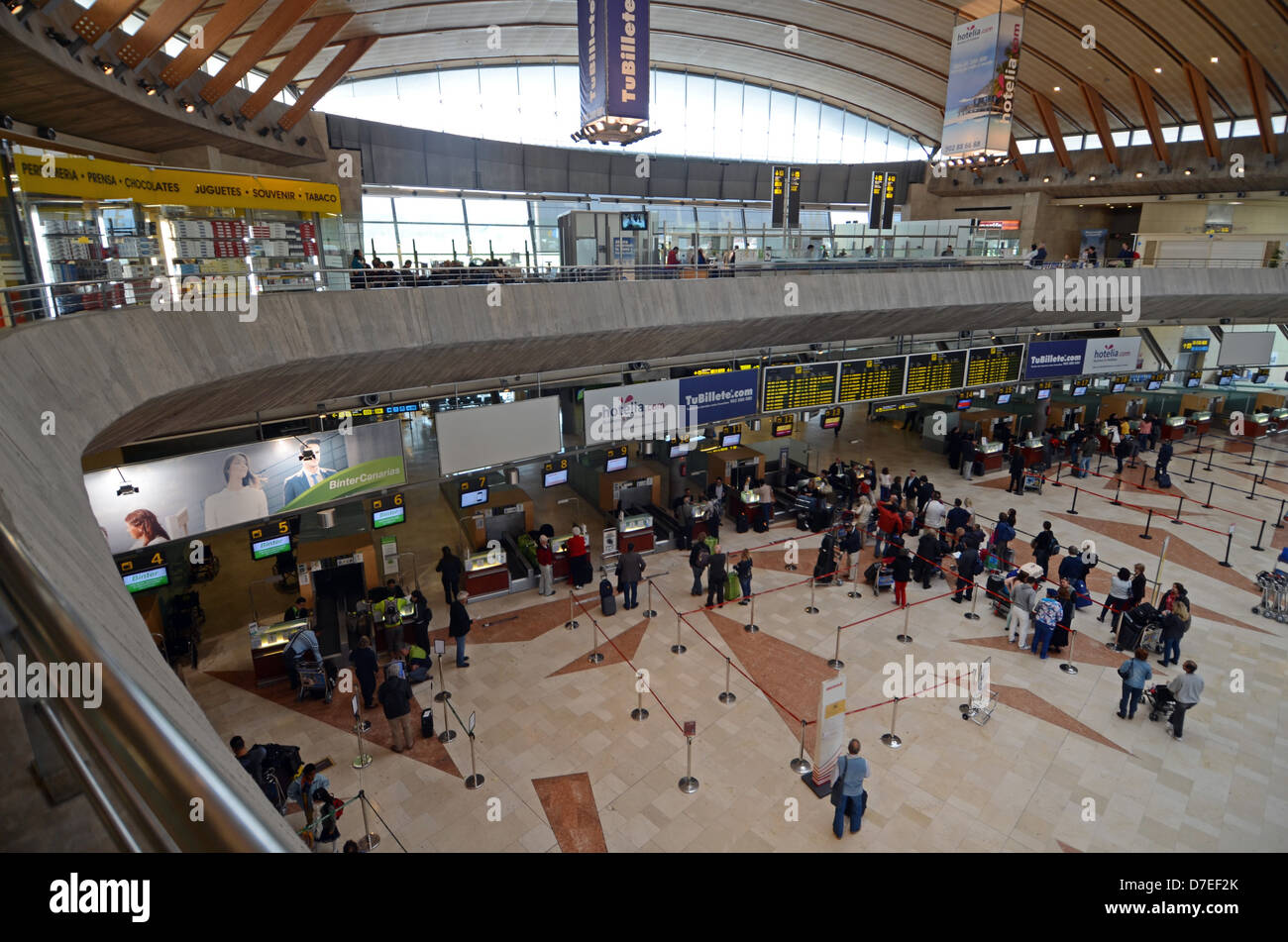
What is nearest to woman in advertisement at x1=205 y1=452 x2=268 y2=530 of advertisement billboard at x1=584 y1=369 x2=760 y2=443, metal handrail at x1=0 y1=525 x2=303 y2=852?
advertisement billboard at x1=584 y1=369 x2=760 y2=443

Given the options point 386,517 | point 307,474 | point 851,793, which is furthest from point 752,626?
point 307,474

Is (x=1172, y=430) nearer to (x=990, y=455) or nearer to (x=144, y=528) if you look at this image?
(x=990, y=455)

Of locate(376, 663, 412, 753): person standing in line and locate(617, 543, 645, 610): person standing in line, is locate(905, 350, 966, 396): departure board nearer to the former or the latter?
locate(617, 543, 645, 610): person standing in line

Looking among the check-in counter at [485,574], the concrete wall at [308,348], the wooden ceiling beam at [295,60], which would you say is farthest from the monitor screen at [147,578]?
the wooden ceiling beam at [295,60]

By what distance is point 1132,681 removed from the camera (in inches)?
412

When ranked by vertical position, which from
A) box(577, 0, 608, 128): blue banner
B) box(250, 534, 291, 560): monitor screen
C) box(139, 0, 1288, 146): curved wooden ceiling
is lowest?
box(250, 534, 291, 560): monitor screen

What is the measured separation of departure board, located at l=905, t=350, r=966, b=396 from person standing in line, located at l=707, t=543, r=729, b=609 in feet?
27.2

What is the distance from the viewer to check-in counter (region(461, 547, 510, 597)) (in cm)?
1512

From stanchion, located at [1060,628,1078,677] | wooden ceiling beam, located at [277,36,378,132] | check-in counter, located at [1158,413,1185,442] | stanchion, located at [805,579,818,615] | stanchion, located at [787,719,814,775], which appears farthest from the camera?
check-in counter, located at [1158,413,1185,442]

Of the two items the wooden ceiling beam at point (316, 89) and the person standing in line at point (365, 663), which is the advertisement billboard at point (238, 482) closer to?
the person standing in line at point (365, 663)

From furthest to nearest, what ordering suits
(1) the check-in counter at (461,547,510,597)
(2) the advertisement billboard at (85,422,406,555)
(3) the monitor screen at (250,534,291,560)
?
(1) the check-in counter at (461,547,510,597) < (3) the monitor screen at (250,534,291,560) < (2) the advertisement billboard at (85,422,406,555)

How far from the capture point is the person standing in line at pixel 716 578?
46.6 feet
